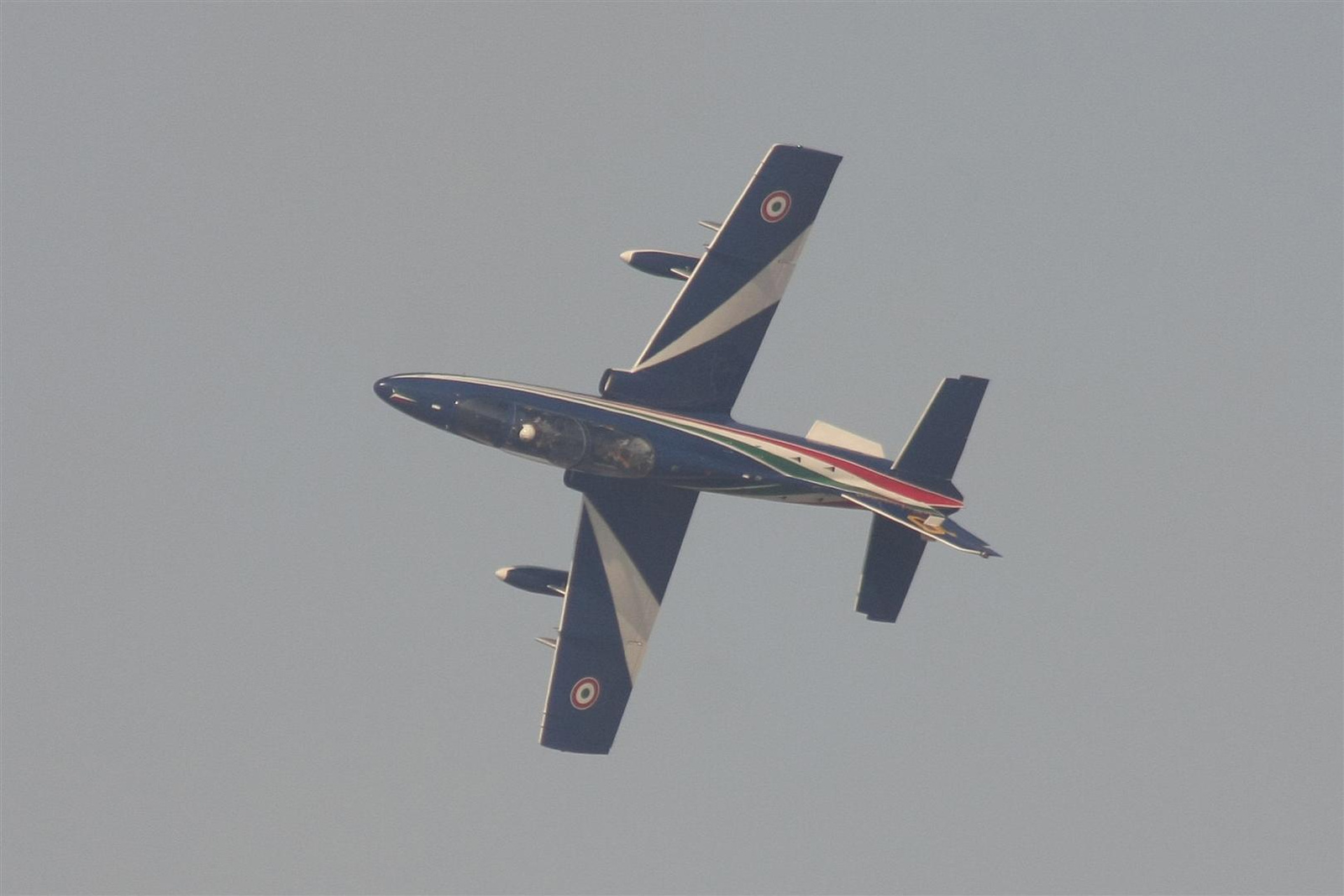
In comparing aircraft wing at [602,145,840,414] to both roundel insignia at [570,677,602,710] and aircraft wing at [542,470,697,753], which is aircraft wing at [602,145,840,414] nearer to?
aircraft wing at [542,470,697,753]

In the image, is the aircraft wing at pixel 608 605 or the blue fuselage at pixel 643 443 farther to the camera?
the aircraft wing at pixel 608 605

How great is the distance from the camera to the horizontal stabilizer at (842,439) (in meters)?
56.8

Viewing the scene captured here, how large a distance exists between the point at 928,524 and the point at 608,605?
918 centimetres

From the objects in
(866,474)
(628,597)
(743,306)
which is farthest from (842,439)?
(628,597)

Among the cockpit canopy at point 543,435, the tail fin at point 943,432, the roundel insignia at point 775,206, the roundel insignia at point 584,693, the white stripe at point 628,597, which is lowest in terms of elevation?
the roundel insignia at point 584,693

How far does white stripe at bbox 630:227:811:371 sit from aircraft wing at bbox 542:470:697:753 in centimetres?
381

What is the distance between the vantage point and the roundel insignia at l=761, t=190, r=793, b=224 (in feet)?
186

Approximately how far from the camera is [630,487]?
57.4 meters

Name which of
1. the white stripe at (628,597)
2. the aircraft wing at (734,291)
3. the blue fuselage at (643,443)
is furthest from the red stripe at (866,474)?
the white stripe at (628,597)

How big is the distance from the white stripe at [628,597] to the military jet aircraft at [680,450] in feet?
0.11

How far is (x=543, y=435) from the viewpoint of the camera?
179 feet

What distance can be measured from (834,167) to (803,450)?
775 cm

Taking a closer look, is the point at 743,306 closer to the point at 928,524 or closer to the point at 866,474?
the point at 866,474

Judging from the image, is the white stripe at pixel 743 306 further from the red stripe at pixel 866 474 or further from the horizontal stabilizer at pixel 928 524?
the horizontal stabilizer at pixel 928 524
